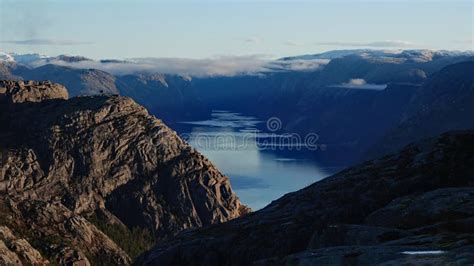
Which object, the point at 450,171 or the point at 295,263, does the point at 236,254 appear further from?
the point at 295,263

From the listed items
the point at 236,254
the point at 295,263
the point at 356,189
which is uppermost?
the point at 295,263

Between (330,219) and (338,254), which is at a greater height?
(338,254)

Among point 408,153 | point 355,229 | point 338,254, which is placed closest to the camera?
point 338,254

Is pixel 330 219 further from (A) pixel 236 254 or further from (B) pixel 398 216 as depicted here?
(B) pixel 398 216

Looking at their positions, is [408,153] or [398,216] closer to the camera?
[398,216]

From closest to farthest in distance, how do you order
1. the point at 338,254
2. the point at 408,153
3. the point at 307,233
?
the point at 338,254, the point at 307,233, the point at 408,153

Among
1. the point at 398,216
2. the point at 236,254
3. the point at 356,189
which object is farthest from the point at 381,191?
the point at 398,216
